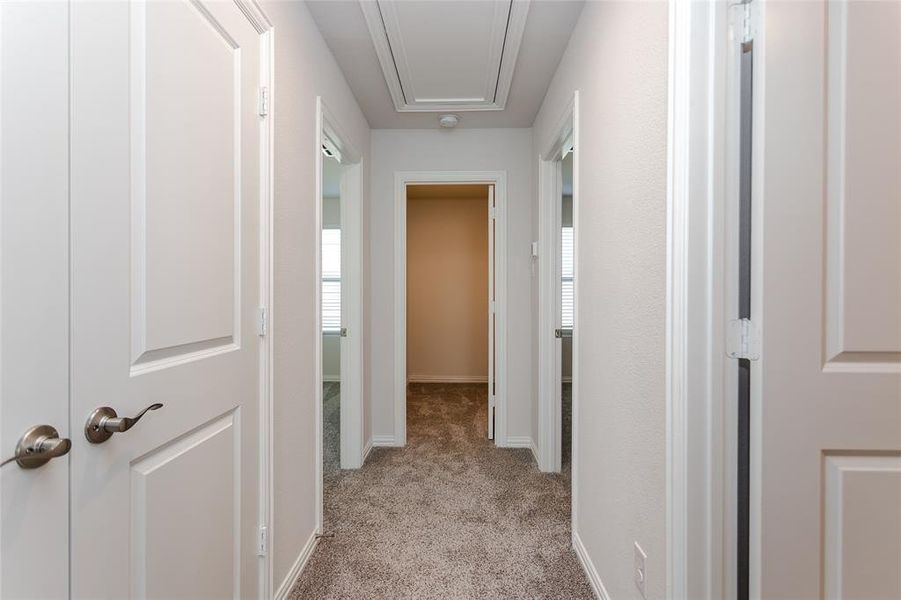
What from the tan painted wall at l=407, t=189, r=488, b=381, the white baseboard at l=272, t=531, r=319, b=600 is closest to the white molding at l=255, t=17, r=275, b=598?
the white baseboard at l=272, t=531, r=319, b=600

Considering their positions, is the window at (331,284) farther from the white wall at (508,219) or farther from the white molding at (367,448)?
the white molding at (367,448)

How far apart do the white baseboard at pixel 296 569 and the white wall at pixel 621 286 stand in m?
A: 1.19

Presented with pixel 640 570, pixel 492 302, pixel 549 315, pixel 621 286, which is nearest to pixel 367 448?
pixel 492 302

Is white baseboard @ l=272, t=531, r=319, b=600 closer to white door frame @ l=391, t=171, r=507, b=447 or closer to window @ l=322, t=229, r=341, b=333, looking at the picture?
white door frame @ l=391, t=171, r=507, b=447

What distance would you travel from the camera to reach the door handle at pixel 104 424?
787mm

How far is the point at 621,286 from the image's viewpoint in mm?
1414

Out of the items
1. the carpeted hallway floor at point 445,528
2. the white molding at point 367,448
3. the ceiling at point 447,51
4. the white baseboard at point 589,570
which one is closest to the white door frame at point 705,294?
the white baseboard at point 589,570

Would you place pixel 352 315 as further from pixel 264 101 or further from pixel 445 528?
pixel 264 101

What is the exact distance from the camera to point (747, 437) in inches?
39.8

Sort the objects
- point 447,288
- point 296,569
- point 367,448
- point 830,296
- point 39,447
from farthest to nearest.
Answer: point 447,288 → point 367,448 → point 296,569 → point 830,296 → point 39,447

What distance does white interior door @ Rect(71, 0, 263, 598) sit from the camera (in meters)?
0.79

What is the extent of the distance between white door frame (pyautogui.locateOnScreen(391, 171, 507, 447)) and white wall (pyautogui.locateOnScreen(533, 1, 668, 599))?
4.08 feet

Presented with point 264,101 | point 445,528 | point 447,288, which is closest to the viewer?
point 264,101

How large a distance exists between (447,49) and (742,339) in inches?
74.2
